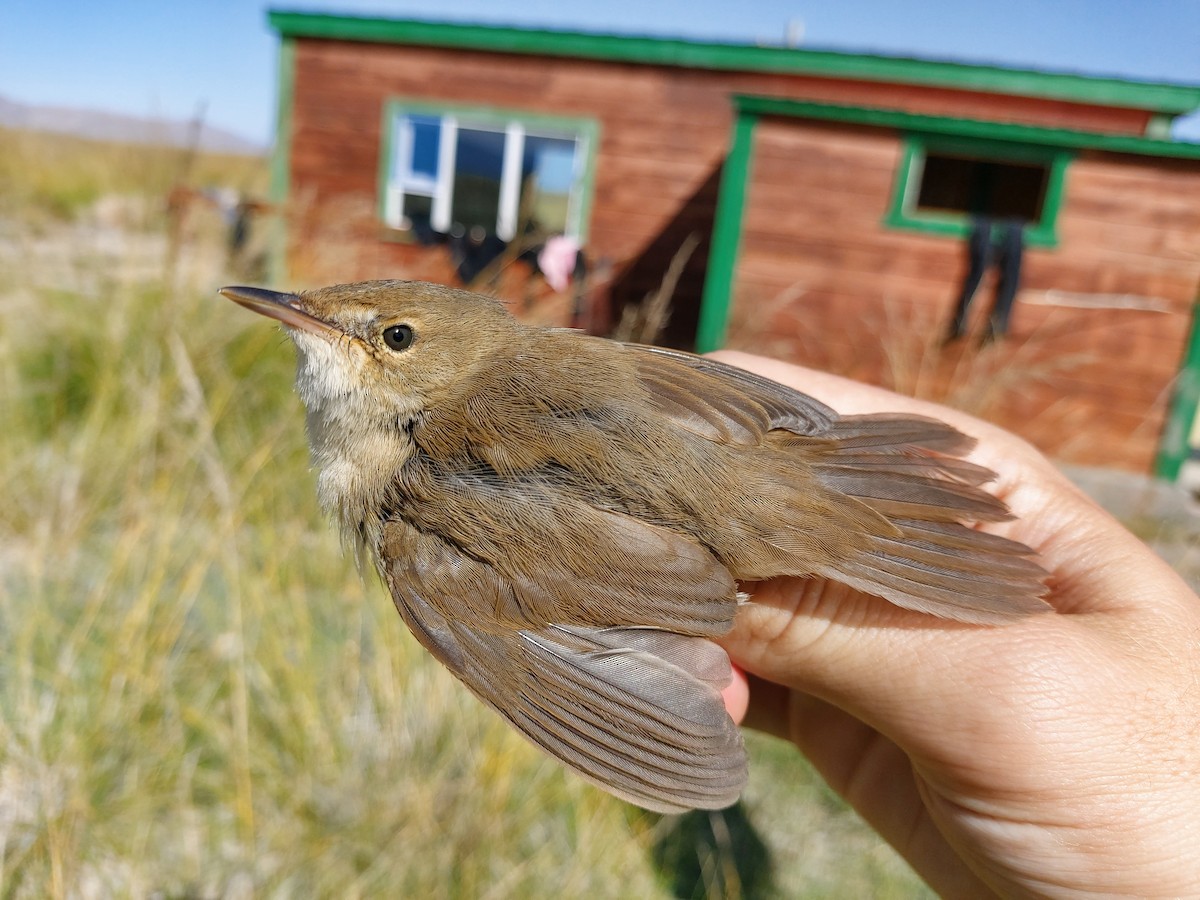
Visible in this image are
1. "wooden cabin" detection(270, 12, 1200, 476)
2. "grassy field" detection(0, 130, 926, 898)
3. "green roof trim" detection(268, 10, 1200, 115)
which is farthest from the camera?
"green roof trim" detection(268, 10, 1200, 115)

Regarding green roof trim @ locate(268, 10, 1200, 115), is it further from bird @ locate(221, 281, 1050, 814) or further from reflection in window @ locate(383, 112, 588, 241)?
bird @ locate(221, 281, 1050, 814)

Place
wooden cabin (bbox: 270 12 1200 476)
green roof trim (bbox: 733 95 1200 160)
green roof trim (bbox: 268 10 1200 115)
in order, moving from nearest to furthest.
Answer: green roof trim (bbox: 733 95 1200 160) < wooden cabin (bbox: 270 12 1200 476) < green roof trim (bbox: 268 10 1200 115)

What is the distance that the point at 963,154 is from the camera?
23.9ft

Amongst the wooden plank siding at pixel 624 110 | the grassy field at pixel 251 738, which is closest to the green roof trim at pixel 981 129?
the wooden plank siding at pixel 624 110

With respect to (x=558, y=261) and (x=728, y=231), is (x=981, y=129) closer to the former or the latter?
(x=728, y=231)

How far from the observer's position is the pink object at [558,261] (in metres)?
6.28

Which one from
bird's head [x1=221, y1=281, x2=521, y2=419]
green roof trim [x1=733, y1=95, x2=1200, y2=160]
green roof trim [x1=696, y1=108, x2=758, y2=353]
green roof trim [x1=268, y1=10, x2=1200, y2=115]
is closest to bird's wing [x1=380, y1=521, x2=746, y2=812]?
bird's head [x1=221, y1=281, x2=521, y2=419]

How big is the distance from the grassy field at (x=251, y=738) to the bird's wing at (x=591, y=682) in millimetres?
300

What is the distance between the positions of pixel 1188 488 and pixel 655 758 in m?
7.98

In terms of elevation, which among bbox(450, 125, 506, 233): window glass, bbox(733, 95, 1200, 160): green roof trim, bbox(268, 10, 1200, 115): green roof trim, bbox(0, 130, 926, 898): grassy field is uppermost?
bbox(268, 10, 1200, 115): green roof trim

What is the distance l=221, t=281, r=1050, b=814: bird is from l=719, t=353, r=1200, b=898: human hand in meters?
0.08

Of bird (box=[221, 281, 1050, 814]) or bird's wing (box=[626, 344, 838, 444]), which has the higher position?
bird's wing (box=[626, 344, 838, 444])

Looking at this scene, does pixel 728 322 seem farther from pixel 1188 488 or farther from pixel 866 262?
pixel 1188 488

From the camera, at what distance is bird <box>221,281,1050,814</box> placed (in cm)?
138
